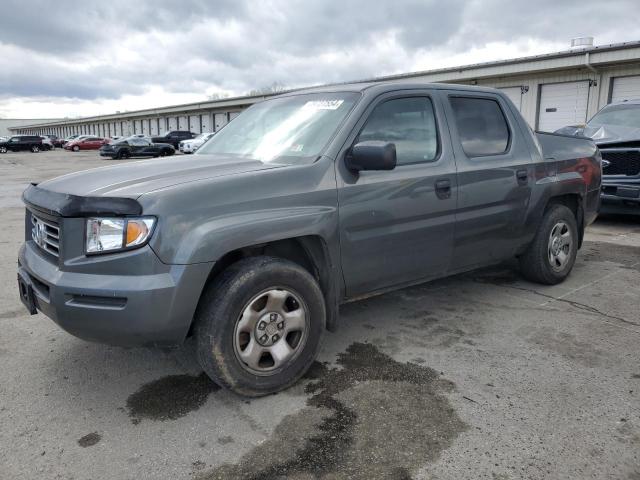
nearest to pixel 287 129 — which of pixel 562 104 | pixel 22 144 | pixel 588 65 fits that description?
pixel 588 65

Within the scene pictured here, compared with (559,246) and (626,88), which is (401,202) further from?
(626,88)

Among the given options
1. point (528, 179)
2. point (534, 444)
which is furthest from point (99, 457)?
point (528, 179)

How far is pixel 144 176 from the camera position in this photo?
3010 mm

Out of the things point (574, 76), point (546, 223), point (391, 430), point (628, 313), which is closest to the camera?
point (391, 430)

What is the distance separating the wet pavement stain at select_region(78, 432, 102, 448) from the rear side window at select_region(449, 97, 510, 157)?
10.1ft

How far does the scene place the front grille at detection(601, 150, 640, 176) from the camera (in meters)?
7.80

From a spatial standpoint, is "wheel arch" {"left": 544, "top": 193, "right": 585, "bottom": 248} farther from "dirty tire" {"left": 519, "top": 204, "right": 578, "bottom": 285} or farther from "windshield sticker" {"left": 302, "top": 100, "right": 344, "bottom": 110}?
"windshield sticker" {"left": 302, "top": 100, "right": 344, "bottom": 110}

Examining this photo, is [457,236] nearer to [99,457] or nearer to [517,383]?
[517,383]

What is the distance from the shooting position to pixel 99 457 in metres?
2.48

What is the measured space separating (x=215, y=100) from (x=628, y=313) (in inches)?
1780

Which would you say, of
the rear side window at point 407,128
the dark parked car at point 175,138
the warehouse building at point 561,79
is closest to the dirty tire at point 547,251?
the rear side window at point 407,128

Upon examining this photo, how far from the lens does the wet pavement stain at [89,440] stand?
2.59 m

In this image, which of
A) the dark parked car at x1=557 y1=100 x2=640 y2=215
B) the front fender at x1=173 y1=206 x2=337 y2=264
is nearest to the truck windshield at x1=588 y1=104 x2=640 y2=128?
the dark parked car at x1=557 y1=100 x2=640 y2=215

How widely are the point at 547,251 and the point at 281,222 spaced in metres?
3.01
